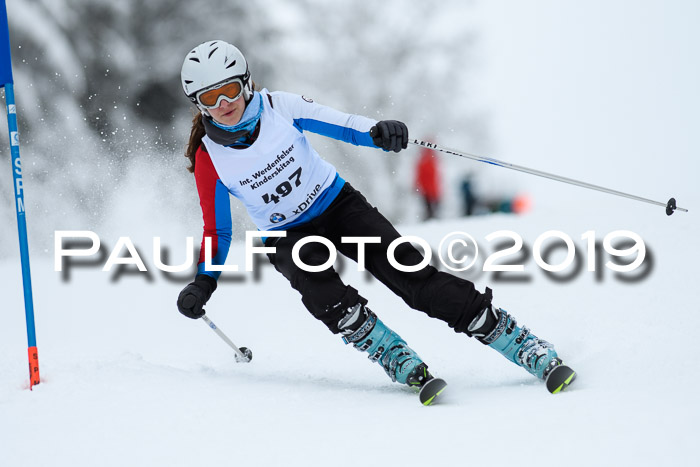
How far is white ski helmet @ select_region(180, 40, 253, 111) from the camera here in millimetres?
2590

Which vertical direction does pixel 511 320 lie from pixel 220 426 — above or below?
above

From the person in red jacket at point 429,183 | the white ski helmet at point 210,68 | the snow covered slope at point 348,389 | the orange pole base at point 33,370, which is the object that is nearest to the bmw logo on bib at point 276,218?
the white ski helmet at point 210,68

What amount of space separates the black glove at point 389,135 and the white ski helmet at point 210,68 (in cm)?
56

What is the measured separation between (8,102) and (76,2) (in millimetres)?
11998

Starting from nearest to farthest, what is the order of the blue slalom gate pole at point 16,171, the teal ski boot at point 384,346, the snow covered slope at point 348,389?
the snow covered slope at point 348,389 < the teal ski boot at point 384,346 < the blue slalom gate pole at point 16,171

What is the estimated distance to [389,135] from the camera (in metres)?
2.63

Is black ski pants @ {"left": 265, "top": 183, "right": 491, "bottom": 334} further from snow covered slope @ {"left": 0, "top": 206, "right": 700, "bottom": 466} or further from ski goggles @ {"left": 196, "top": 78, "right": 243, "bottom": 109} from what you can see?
ski goggles @ {"left": 196, "top": 78, "right": 243, "bottom": 109}

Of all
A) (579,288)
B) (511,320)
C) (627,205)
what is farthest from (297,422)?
(627,205)

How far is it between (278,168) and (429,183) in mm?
5916

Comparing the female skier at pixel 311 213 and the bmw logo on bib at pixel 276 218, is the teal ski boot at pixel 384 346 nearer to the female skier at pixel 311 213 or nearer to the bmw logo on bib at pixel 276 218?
the female skier at pixel 311 213

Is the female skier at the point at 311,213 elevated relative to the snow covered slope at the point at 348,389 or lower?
elevated

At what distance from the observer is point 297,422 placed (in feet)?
7.00

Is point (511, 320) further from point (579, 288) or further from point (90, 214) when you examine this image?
point (90, 214)

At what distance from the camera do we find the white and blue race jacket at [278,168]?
2.76 meters
